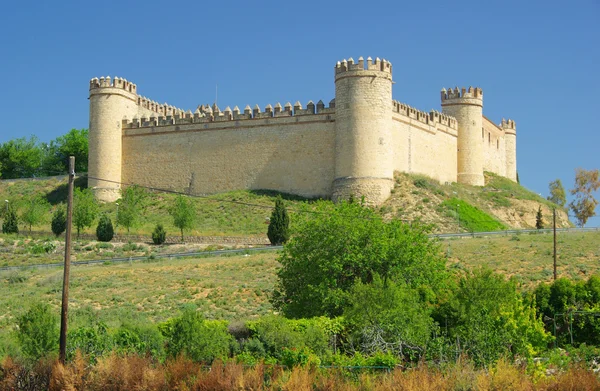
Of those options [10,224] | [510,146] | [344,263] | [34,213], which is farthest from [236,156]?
[344,263]

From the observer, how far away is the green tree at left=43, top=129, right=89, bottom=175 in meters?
76.2

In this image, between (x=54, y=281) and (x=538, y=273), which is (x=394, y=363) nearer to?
(x=538, y=273)

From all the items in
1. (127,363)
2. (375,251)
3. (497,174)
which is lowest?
(127,363)

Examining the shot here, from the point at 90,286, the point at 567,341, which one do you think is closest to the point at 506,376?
the point at 567,341

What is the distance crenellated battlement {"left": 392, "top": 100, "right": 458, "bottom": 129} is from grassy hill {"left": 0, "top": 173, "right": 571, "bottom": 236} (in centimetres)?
382

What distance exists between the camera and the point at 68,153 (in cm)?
7750

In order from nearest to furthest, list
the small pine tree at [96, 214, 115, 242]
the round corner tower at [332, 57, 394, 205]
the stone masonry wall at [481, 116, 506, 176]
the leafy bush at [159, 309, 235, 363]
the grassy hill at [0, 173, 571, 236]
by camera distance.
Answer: the leafy bush at [159, 309, 235, 363]
the small pine tree at [96, 214, 115, 242]
the grassy hill at [0, 173, 571, 236]
the round corner tower at [332, 57, 394, 205]
the stone masonry wall at [481, 116, 506, 176]

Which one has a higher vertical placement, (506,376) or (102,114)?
(102,114)

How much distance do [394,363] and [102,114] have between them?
128ft

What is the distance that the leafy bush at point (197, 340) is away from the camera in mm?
19922

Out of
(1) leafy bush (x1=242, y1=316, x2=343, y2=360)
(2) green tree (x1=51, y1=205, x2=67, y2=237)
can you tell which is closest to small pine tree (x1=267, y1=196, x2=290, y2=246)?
(2) green tree (x1=51, y1=205, x2=67, y2=237)

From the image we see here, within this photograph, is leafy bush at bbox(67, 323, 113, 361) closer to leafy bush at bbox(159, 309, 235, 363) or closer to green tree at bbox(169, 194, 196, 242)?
leafy bush at bbox(159, 309, 235, 363)

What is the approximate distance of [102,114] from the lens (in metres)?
53.8

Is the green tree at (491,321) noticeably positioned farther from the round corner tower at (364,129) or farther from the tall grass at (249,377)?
the round corner tower at (364,129)
